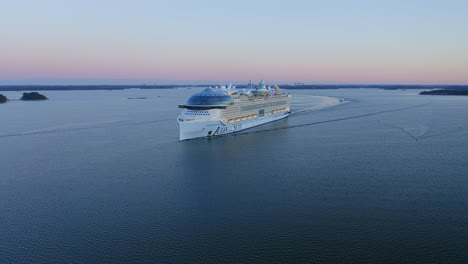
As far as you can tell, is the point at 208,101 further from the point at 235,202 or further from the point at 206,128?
the point at 235,202

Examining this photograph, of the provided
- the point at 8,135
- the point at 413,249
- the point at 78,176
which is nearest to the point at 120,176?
the point at 78,176

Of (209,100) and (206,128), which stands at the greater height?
(209,100)

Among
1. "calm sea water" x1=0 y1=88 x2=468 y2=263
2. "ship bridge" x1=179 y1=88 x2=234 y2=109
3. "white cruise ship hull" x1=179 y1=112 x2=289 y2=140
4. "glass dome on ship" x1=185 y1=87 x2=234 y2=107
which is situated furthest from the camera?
"glass dome on ship" x1=185 y1=87 x2=234 y2=107

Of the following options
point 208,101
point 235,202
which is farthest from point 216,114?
point 235,202

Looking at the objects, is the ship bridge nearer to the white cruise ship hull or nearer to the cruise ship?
the cruise ship

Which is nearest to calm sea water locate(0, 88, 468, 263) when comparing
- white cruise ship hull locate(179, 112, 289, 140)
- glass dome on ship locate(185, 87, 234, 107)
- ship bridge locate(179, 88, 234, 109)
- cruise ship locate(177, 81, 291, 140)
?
white cruise ship hull locate(179, 112, 289, 140)

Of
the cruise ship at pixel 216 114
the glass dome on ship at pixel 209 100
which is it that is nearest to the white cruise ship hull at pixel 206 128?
the cruise ship at pixel 216 114

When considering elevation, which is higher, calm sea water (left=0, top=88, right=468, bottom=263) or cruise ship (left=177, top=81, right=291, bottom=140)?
cruise ship (left=177, top=81, right=291, bottom=140)

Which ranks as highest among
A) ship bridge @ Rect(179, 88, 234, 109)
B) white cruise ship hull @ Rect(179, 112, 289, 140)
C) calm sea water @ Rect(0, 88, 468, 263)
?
ship bridge @ Rect(179, 88, 234, 109)

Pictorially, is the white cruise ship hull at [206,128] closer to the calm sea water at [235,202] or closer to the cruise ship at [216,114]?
the cruise ship at [216,114]

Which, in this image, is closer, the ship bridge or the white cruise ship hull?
the white cruise ship hull
